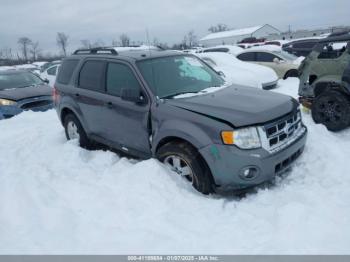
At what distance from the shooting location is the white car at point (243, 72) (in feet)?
33.6

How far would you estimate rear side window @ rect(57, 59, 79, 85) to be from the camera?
593 centimetres

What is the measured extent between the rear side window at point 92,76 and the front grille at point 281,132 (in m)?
2.73

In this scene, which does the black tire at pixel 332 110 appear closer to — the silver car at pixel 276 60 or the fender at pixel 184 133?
the fender at pixel 184 133

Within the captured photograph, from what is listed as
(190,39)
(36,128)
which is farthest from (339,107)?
(190,39)

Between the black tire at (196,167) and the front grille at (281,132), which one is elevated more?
the front grille at (281,132)

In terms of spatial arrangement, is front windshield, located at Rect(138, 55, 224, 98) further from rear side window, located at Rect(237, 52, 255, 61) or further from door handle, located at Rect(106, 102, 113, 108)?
rear side window, located at Rect(237, 52, 255, 61)

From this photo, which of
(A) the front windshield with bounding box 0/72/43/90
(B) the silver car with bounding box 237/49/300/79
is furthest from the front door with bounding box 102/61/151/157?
(B) the silver car with bounding box 237/49/300/79

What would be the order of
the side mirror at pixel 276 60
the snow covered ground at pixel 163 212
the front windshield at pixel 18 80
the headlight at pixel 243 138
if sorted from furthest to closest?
the side mirror at pixel 276 60, the front windshield at pixel 18 80, the headlight at pixel 243 138, the snow covered ground at pixel 163 212

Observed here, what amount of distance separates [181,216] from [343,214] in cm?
167

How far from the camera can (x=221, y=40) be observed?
7612 cm

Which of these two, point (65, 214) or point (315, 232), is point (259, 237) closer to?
point (315, 232)

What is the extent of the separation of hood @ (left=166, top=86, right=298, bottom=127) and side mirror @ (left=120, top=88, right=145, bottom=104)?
0.41 meters

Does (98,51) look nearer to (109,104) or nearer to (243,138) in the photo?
(109,104)

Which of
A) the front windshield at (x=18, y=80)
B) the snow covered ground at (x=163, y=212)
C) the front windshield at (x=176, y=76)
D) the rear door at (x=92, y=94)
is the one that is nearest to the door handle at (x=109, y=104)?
the rear door at (x=92, y=94)
